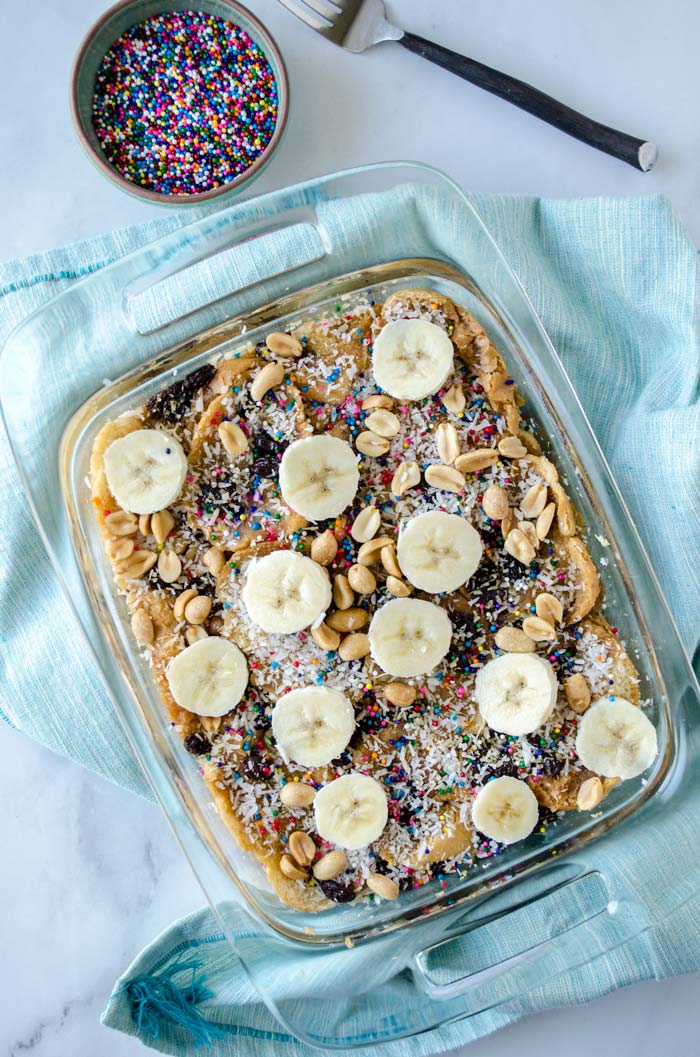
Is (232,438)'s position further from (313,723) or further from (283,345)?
(313,723)

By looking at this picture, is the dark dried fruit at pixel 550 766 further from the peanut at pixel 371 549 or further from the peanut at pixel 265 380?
the peanut at pixel 265 380

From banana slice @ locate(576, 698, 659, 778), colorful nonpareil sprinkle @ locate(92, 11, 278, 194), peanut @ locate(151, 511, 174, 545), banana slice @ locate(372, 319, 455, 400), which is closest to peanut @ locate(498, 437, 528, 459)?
banana slice @ locate(372, 319, 455, 400)

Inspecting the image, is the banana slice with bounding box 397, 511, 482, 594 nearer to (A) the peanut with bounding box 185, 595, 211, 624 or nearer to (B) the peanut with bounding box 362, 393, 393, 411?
(B) the peanut with bounding box 362, 393, 393, 411

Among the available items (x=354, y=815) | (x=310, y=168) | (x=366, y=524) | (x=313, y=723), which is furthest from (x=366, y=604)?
(x=310, y=168)

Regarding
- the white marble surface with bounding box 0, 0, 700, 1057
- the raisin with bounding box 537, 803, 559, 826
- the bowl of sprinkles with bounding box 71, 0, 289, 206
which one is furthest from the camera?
the white marble surface with bounding box 0, 0, 700, 1057

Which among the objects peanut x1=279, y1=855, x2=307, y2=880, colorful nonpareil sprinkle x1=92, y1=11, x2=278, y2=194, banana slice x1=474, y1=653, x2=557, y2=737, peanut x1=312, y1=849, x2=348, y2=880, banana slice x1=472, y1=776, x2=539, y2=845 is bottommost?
banana slice x1=472, y1=776, x2=539, y2=845

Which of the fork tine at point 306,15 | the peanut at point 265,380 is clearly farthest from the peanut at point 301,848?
the fork tine at point 306,15

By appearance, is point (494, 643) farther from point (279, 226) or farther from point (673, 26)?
point (673, 26)
